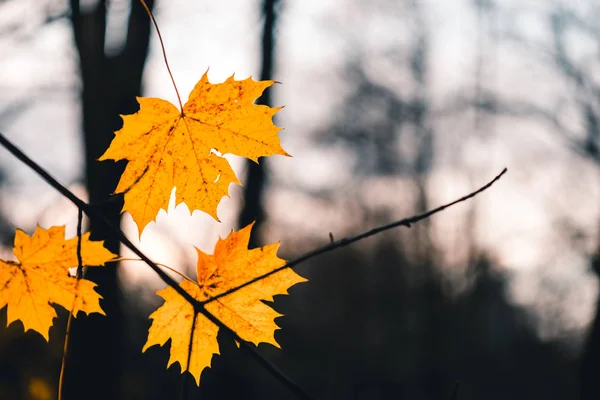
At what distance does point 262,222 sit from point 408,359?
8.03 m

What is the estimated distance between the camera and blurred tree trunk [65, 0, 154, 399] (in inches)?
118

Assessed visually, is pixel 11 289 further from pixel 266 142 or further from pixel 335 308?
pixel 335 308

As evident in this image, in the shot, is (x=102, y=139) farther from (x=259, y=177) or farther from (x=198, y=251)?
(x=198, y=251)

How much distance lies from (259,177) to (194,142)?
4.74 m

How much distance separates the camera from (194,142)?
83 cm

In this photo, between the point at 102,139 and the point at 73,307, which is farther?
the point at 102,139

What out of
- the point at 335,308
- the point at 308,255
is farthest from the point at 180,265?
the point at 335,308

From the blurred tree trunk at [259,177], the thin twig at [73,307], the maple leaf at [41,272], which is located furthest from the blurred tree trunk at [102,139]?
the thin twig at [73,307]

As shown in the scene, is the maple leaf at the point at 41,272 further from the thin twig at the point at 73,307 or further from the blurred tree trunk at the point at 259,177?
the blurred tree trunk at the point at 259,177

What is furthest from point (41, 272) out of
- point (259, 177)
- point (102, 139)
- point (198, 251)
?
point (259, 177)

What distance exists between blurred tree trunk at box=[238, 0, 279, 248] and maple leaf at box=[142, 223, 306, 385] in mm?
4238

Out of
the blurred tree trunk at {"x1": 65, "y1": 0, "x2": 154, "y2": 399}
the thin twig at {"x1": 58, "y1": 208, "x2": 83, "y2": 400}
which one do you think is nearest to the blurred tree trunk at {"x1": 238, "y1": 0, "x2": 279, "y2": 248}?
the blurred tree trunk at {"x1": 65, "y1": 0, "x2": 154, "y2": 399}

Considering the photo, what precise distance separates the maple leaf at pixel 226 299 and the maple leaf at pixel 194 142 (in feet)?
0.25

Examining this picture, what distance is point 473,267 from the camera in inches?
483
